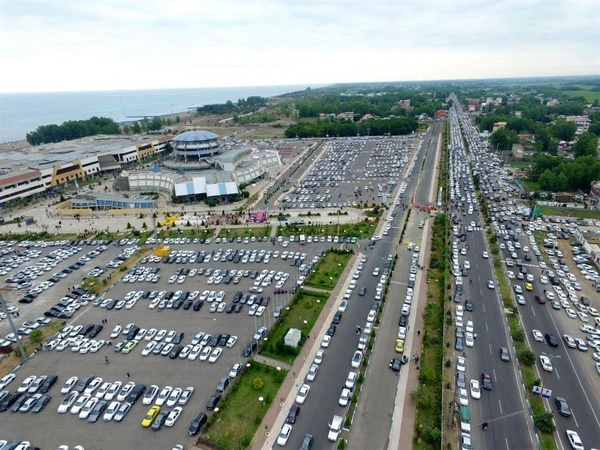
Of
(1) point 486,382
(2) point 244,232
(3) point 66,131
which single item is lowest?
(1) point 486,382

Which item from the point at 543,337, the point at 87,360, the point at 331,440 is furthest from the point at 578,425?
the point at 87,360

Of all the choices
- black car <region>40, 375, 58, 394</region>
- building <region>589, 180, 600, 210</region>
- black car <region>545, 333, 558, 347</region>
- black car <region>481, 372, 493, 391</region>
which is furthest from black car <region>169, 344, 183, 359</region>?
building <region>589, 180, 600, 210</region>

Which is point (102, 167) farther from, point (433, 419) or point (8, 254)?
point (433, 419)

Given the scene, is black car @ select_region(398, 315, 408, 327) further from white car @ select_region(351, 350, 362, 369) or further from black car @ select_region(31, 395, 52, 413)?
black car @ select_region(31, 395, 52, 413)

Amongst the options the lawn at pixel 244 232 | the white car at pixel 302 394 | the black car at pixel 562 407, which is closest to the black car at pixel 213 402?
the white car at pixel 302 394

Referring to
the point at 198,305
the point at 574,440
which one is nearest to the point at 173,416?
the point at 198,305

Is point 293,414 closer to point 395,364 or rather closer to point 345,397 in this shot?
point 345,397
